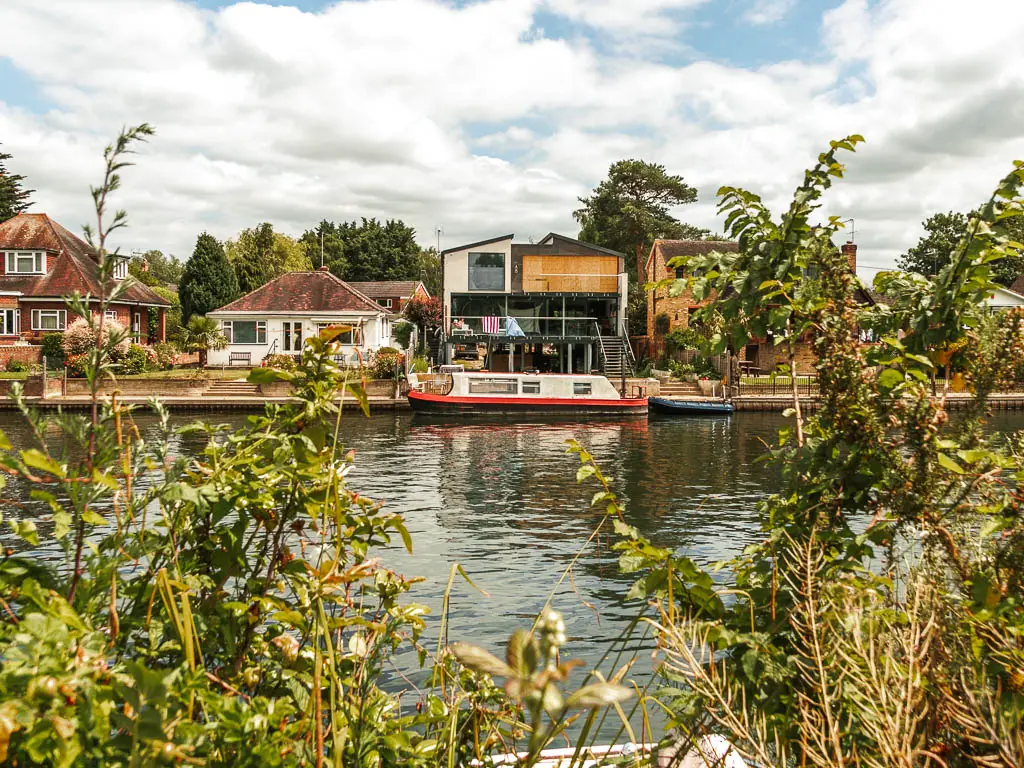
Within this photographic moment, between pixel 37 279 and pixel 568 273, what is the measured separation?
2818 centimetres

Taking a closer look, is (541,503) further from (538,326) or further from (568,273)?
(568,273)

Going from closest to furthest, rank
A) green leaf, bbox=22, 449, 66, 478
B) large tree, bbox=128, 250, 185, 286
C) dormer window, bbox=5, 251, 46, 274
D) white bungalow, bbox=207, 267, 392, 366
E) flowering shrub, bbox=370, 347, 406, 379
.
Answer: green leaf, bbox=22, 449, 66, 478 → flowering shrub, bbox=370, 347, 406, 379 → dormer window, bbox=5, 251, 46, 274 → white bungalow, bbox=207, 267, 392, 366 → large tree, bbox=128, 250, 185, 286

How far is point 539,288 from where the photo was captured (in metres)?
45.6

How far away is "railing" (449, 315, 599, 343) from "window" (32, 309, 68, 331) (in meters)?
20.1

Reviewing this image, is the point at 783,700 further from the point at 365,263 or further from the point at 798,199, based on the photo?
the point at 365,263

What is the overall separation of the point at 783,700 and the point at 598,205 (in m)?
Result: 69.6

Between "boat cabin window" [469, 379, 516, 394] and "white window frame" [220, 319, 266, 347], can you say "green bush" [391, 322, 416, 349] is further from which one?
"boat cabin window" [469, 379, 516, 394]

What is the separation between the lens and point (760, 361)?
1940 inches

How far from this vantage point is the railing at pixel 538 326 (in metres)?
43.8

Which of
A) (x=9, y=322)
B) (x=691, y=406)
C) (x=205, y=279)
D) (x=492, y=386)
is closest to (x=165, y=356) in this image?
(x=9, y=322)

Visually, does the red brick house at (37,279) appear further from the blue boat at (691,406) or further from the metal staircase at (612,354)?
the blue boat at (691,406)

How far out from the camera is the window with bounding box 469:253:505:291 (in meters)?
45.4

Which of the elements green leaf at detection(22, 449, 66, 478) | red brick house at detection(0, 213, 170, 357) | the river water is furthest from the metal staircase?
green leaf at detection(22, 449, 66, 478)

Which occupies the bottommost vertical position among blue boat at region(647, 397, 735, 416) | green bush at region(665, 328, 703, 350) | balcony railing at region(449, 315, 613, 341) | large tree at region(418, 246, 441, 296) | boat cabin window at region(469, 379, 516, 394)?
blue boat at region(647, 397, 735, 416)
